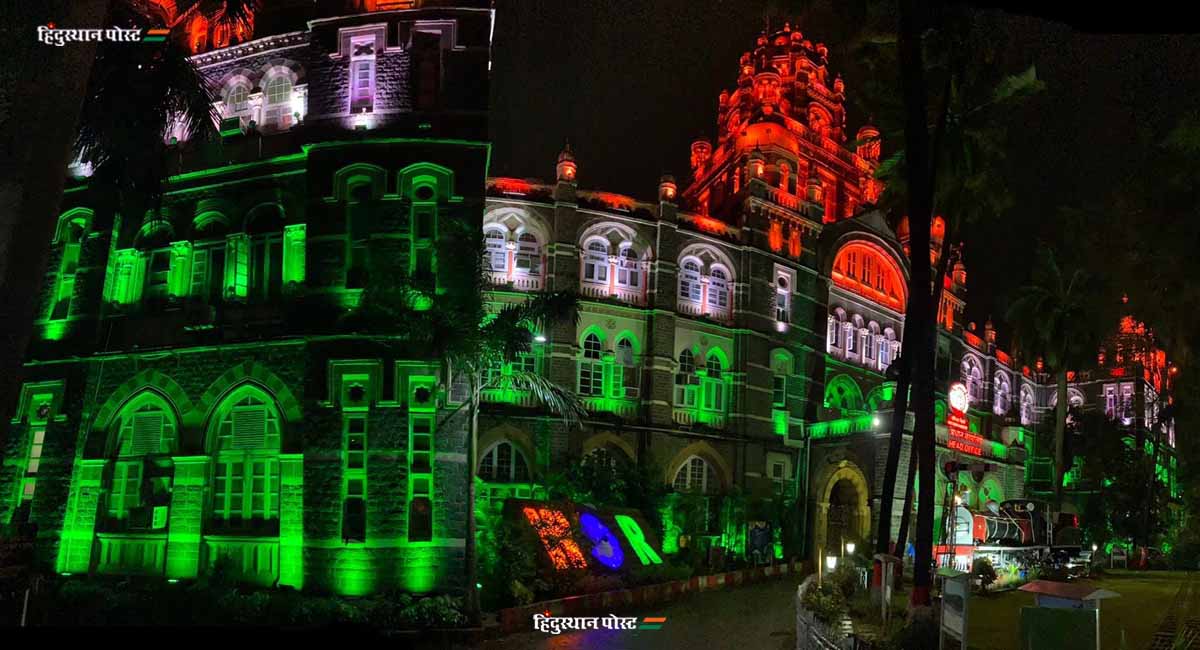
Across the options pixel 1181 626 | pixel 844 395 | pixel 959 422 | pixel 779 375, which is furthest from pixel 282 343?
pixel 959 422

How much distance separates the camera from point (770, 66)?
6141cm

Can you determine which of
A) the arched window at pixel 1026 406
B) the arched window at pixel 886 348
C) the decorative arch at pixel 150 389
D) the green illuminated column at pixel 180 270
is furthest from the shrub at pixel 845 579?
the arched window at pixel 1026 406

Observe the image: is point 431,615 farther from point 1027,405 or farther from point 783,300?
point 1027,405

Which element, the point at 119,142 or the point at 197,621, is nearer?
the point at 119,142

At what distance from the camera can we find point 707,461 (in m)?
45.1

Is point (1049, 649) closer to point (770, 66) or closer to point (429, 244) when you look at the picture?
point (429, 244)

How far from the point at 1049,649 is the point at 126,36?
12.5m

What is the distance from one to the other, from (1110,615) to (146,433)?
23.9 m

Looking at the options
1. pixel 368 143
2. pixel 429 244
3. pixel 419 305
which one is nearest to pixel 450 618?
pixel 419 305

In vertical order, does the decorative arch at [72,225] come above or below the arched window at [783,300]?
below

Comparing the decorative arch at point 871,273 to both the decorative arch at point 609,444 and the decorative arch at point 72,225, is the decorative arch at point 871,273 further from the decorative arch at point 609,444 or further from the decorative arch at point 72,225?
the decorative arch at point 72,225

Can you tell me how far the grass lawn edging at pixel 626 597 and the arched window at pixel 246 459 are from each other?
23.0 feet

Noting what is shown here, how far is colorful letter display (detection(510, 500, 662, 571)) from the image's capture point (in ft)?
91.8

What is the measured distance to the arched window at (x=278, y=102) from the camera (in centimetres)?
2920
